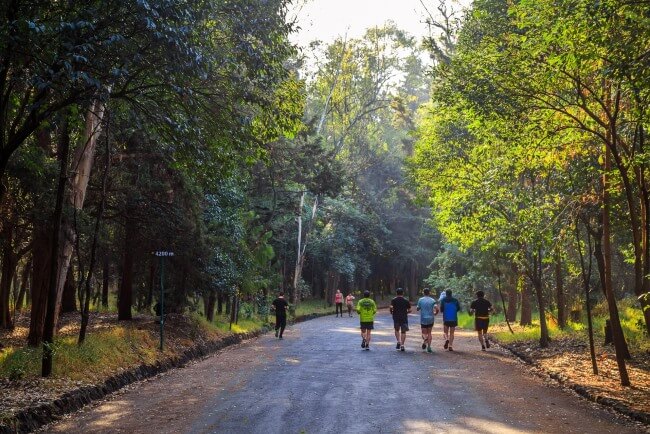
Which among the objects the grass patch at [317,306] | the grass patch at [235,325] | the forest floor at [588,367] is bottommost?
the forest floor at [588,367]

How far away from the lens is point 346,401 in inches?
421

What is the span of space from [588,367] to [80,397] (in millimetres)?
10270

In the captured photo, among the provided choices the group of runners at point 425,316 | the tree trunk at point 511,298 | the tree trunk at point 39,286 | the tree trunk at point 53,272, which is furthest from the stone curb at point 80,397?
the tree trunk at point 511,298

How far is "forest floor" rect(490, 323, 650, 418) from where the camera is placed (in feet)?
36.8

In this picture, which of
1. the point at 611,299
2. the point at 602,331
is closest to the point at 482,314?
the point at 602,331

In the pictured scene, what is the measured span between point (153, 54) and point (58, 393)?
18.3ft

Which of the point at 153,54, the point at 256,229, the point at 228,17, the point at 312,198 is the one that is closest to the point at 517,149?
the point at 228,17

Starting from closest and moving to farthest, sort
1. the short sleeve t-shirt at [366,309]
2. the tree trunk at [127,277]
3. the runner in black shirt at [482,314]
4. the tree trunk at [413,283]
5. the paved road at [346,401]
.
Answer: the paved road at [346,401] → the short sleeve t-shirt at [366,309] → the runner in black shirt at [482,314] → the tree trunk at [127,277] → the tree trunk at [413,283]

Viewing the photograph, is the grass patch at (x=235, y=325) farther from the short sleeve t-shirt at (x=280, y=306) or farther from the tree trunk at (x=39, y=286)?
the tree trunk at (x=39, y=286)

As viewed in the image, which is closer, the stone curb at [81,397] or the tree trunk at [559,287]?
the stone curb at [81,397]

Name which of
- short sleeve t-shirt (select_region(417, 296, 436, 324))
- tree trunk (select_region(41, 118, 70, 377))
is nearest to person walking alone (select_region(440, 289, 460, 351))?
short sleeve t-shirt (select_region(417, 296, 436, 324))

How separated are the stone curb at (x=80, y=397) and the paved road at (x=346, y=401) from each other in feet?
0.82

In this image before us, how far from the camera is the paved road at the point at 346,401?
29.4 ft

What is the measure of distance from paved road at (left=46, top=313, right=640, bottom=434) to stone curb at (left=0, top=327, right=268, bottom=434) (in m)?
0.25
